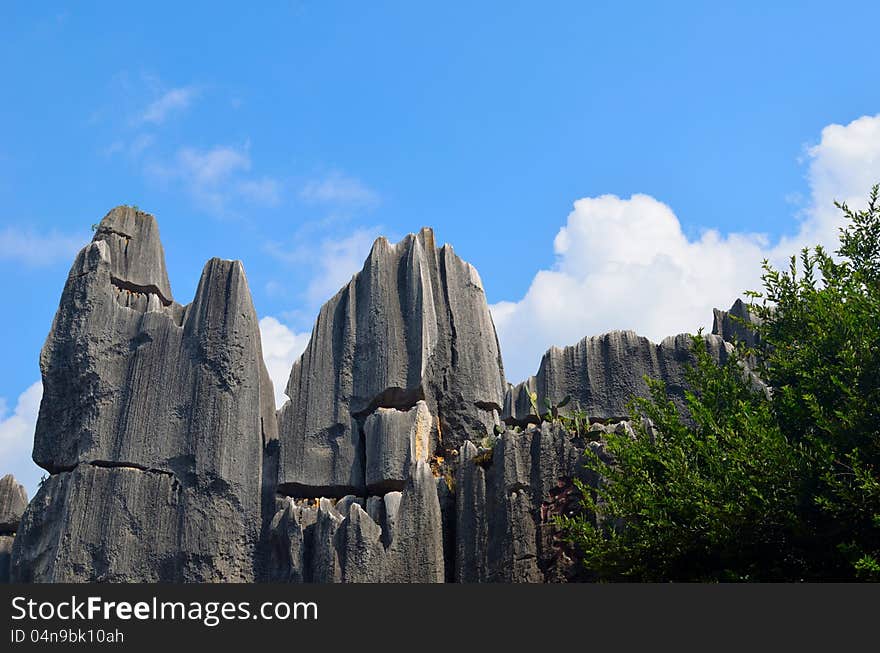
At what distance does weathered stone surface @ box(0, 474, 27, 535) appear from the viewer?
3114 cm

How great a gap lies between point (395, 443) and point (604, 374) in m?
5.46

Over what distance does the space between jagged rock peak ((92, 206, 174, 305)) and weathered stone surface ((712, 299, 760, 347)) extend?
1504 centimetres

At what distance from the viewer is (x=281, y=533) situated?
1011 inches

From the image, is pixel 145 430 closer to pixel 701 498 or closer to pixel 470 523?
pixel 470 523

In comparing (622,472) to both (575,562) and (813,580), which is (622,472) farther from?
(813,580)

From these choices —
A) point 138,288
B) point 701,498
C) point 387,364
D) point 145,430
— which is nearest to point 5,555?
point 145,430

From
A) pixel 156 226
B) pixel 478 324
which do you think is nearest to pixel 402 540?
pixel 478 324

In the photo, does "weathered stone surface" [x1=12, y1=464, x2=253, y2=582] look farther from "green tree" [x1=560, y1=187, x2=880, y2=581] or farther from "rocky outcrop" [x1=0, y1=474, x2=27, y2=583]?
"green tree" [x1=560, y1=187, x2=880, y2=581]

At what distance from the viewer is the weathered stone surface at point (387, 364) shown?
90.1 ft

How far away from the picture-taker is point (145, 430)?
2764 cm

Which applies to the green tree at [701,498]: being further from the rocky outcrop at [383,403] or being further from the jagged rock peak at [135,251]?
the jagged rock peak at [135,251]

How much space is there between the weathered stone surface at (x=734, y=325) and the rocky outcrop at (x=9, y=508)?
19.6 metres

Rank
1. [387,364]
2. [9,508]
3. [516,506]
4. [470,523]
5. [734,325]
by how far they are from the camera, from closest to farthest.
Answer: [516,506] < [470,523] < [734,325] < [387,364] < [9,508]

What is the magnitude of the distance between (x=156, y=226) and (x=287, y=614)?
19.8 meters
